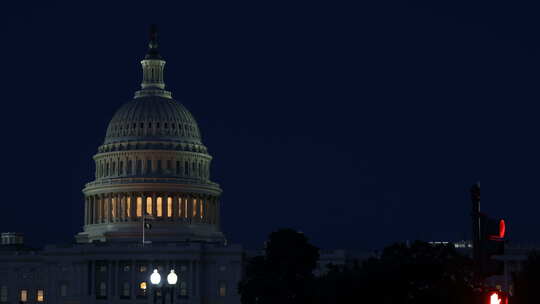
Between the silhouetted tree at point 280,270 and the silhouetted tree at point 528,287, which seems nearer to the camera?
the silhouetted tree at point 528,287

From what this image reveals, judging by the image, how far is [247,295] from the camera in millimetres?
160875

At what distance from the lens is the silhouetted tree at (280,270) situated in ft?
521

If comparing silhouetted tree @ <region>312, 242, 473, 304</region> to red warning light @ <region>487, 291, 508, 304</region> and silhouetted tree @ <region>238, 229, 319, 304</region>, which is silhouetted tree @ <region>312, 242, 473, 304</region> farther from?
red warning light @ <region>487, 291, 508, 304</region>

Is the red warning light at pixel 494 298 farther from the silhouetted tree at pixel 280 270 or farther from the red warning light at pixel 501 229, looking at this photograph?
the silhouetted tree at pixel 280 270

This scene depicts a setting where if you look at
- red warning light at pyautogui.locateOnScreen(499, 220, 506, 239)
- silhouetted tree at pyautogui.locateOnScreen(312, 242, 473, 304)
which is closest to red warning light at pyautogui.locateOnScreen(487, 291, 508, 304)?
red warning light at pyautogui.locateOnScreen(499, 220, 506, 239)

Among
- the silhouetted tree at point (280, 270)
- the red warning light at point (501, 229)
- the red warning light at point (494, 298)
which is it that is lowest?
the red warning light at point (494, 298)

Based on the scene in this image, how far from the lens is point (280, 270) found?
16525 centimetres

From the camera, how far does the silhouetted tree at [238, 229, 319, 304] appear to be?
159m

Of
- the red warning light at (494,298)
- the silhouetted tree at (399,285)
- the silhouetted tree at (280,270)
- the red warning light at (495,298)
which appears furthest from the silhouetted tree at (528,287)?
the silhouetted tree at (280,270)

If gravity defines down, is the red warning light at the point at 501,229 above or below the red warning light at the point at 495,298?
above

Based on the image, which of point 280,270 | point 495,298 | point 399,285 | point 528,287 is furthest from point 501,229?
point 280,270

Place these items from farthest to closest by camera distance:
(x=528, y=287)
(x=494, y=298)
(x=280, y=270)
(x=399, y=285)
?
(x=280, y=270), (x=399, y=285), (x=528, y=287), (x=494, y=298)

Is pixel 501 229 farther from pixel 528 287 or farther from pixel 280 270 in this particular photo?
pixel 280 270

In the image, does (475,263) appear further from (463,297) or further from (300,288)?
(300,288)
